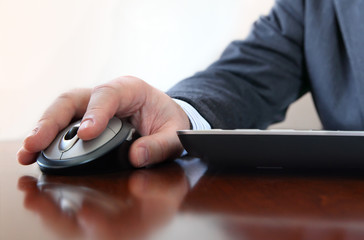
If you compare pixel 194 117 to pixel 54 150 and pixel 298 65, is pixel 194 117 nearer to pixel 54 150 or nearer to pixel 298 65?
pixel 54 150

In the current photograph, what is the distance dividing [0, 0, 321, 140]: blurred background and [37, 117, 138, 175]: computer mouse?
93cm

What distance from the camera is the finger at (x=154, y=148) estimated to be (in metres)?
0.39

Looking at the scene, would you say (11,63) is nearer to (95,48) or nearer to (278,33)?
(95,48)

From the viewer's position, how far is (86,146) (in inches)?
14.6

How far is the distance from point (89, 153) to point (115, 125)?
0.05 m

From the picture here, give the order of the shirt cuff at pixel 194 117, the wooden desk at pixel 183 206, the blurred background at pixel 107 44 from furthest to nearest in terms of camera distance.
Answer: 1. the blurred background at pixel 107 44
2. the shirt cuff at pixel 194 117
3. the wooden desk at pixel 183 206

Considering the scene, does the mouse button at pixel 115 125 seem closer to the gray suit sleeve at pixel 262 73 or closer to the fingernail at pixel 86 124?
the fingernail at pixel 86 124

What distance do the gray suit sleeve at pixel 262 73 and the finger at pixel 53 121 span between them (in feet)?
0.69

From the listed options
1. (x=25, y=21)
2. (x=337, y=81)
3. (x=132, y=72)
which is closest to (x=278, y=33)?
(x=337, y=81)

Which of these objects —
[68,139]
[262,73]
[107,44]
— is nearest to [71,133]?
[68,139]

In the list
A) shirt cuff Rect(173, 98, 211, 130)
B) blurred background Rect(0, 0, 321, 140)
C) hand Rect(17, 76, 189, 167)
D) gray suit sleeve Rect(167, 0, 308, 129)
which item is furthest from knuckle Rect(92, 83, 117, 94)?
blurred background Rect(0, 0, 321, 140)

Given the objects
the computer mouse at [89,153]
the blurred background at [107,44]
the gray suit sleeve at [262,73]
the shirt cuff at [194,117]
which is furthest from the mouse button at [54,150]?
the blurred background at [107,44]

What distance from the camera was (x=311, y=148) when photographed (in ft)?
1.04

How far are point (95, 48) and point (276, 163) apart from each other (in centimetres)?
107
